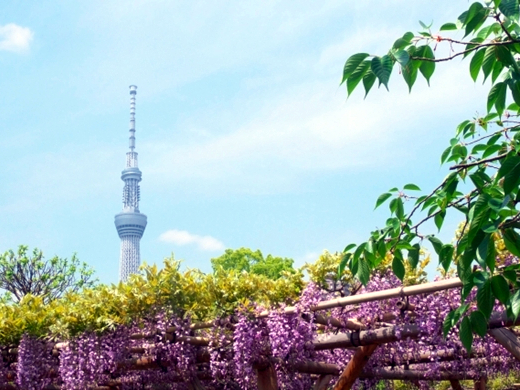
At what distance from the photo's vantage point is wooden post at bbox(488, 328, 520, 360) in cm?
584

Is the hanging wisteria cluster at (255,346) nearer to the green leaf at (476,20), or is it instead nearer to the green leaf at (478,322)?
the green leaf at (478,322)

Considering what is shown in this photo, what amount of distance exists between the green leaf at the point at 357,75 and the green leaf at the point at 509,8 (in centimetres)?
45

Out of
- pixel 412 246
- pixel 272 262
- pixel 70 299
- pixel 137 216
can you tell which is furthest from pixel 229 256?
pixel 137 216

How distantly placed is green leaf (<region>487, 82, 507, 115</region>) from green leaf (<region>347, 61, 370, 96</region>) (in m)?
0.53

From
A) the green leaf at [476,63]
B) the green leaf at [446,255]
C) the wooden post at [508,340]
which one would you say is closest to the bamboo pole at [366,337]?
the wooden post at [508,340]

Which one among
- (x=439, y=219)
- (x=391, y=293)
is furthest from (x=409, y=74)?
(x=391, y=293)

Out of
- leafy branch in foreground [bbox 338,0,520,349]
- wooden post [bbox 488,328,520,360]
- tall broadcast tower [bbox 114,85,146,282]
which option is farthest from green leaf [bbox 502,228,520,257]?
tall broadcast tower [bbox 114,85,146,282]

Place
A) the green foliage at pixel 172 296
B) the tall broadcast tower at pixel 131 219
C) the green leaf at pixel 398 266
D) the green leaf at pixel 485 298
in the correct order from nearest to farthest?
the green leaf at pixel 485 298 → the green leaf at pixel 398 266 → the green foliage at pixel 172 296 → the tall broadcast tower at pixel 131 219

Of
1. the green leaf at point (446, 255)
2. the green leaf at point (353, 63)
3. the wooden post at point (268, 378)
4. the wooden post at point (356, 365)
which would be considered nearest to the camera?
the green leaf at point (353, 63)

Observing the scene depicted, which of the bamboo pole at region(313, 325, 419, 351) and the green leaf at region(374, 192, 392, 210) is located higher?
the bamboo pole at region(313, 325, 419, 351)

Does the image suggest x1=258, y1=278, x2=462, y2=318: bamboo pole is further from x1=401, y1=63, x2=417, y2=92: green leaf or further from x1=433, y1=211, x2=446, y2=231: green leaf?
x1=401, y1=63, x2=417, y2=92: green leaf

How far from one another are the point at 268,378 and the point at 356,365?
3.21 feet

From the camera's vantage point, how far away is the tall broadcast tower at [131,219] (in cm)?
8819

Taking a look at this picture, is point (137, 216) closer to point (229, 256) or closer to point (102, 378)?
point (229, 256)
